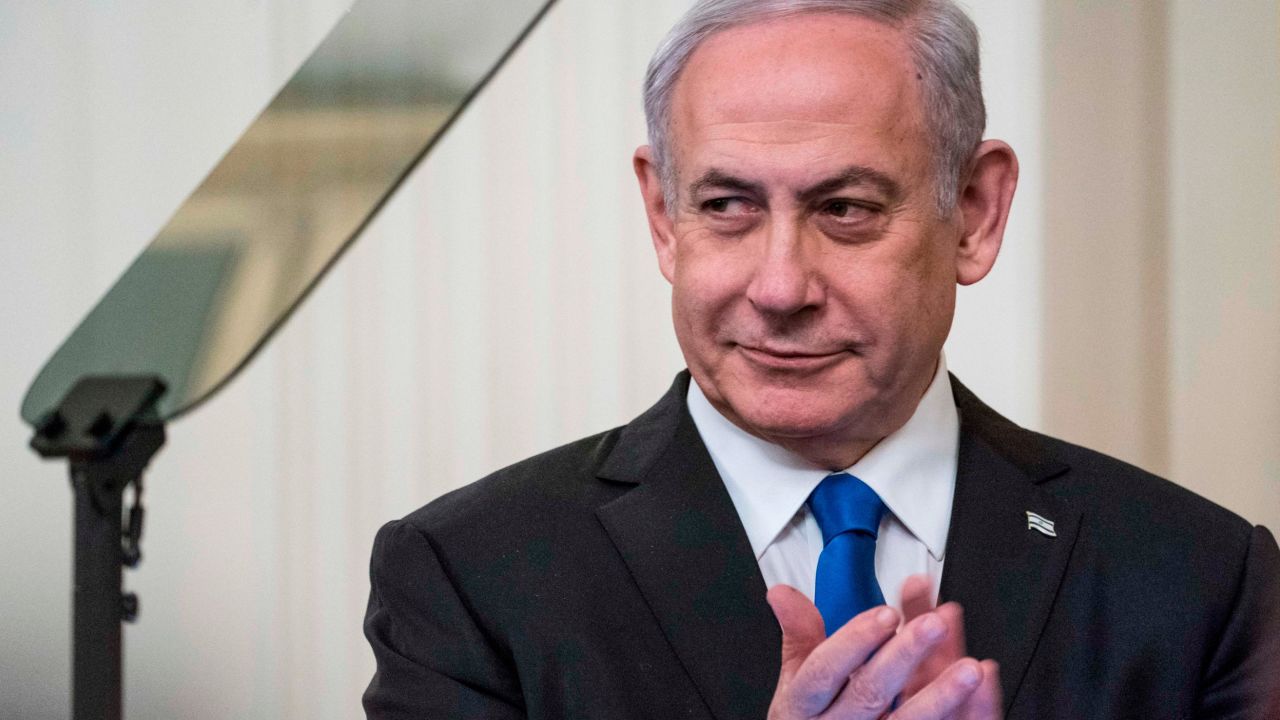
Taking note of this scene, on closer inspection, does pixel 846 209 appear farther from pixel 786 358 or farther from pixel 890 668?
pixel 890 668

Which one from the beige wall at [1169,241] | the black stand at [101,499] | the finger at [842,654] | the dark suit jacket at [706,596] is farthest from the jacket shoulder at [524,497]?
A: the beige wall at [1169,241]

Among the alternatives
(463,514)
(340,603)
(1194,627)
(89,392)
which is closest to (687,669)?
(463,514)

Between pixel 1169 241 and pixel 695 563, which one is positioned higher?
pixel 1169 241

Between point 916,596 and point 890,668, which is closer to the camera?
point 890,668

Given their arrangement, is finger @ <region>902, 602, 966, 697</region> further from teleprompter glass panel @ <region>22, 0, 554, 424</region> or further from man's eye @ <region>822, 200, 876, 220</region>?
teleprompter glass panel @ <region>22, 0, 554, 424</region>

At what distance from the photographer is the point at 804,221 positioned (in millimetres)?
1104

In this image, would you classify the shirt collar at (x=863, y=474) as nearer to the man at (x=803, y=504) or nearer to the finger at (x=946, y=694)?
the man at (x=803, y=504)

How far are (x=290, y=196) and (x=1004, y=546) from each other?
1260 mm

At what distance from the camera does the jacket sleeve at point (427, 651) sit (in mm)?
1084

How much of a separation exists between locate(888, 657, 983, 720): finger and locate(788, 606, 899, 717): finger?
0.05m

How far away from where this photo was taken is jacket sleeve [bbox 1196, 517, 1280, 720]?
3.70 ft

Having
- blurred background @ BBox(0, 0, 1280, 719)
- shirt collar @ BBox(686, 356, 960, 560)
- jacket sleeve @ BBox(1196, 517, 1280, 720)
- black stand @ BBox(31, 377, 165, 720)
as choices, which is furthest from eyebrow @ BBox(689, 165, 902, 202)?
blurred background @ BBox(0, 0, 1280, 719)

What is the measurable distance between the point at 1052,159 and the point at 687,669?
4.36 feet

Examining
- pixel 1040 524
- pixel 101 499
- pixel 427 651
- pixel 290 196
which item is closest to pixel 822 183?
pixel 1040 524
